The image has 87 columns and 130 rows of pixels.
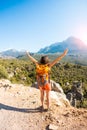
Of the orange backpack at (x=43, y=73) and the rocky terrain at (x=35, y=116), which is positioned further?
the orange backpack at (x=43, y=73)

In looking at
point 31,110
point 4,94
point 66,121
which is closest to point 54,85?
point 4,94

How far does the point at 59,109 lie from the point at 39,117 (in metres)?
1.18

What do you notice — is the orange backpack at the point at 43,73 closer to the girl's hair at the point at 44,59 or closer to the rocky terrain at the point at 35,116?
the girl's hair at the point at 44,59

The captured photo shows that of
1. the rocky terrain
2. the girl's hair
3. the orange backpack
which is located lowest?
the rocky terrain

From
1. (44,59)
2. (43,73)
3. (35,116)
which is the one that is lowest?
(35,116)

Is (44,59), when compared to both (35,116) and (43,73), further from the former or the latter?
(35,116)

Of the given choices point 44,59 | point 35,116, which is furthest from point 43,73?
point 35,116

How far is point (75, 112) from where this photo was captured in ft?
36.4

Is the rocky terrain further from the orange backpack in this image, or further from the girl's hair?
the girl's hair

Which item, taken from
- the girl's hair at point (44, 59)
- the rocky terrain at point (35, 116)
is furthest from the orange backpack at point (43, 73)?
the rocky terrain at point (35, 116)

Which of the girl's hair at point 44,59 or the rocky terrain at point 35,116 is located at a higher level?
the girl's hair at point 44,59

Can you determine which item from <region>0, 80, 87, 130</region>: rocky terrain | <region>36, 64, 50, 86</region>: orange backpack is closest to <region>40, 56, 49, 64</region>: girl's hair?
<region>36, 64, 50, 86</region>: orange backpack

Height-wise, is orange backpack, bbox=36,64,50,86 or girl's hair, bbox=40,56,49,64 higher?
girl's hair, bbox=40,56,49,64

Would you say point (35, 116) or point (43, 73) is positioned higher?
point (43, 73)
